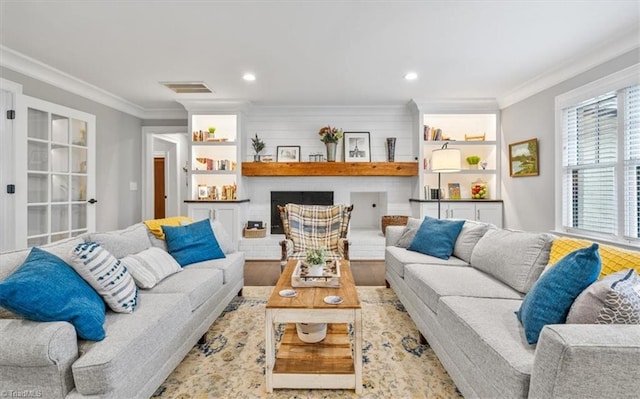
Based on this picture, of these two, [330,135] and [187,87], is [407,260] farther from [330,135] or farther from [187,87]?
[187,87]

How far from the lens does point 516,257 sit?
6.98 feet

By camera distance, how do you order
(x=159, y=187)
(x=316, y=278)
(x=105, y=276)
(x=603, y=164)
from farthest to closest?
(x=159, y=187)
(x=603, y=164)
(x=316, y=278)
(x=105, y=276)

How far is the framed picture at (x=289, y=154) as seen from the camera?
17.4 feet

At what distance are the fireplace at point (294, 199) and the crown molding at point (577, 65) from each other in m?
3.10

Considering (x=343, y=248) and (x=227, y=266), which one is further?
(x=343, y=248)

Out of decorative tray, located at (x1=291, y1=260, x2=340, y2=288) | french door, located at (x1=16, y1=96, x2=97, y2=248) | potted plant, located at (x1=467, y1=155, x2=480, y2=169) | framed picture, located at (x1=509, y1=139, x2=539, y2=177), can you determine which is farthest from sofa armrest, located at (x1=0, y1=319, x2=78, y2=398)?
potted plant, located at (x1=467, y1=155, x2=480, y2=169)

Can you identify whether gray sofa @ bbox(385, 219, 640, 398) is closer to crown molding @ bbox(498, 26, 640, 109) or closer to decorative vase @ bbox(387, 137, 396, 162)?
crown molding @ bbox(498, 26, 640, 109)

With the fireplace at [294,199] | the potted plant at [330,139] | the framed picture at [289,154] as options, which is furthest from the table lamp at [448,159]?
the framed picture at [289,154]

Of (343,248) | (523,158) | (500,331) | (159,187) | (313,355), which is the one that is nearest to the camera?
(500,331)

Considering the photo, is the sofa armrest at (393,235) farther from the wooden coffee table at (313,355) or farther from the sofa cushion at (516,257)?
the wooden coffee table at (313,355)

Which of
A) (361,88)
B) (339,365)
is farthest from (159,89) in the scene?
(339,365)

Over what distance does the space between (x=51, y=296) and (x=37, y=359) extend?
0.25m

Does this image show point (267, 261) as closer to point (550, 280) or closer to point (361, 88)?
point (361, 88)

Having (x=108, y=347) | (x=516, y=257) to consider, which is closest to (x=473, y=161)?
(x=516, y=257)
